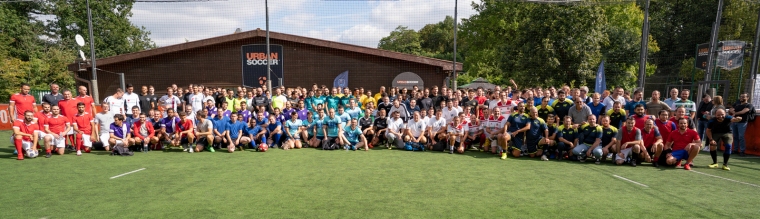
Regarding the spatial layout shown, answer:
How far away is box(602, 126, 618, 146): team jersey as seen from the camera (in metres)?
6.77

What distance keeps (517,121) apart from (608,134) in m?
1.57

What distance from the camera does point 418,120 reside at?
828 centimetres

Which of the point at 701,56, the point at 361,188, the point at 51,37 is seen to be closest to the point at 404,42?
the point at 51,37

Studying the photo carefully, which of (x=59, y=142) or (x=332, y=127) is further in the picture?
(x=332, y=127)

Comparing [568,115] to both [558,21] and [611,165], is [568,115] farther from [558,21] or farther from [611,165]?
[558,21]

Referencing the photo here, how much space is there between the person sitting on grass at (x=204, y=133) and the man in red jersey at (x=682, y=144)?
8483mm

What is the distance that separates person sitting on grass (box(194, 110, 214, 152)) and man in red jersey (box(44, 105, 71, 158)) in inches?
91.3

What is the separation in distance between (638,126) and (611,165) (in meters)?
1.02

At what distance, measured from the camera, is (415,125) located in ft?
27.3

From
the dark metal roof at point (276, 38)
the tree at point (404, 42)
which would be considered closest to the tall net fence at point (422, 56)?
the dark metal roof at point (276, 38)

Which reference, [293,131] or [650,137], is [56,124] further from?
[650,137]

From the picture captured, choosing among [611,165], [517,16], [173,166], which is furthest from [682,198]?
[517,16]

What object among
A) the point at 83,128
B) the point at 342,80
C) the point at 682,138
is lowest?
the point at 83,128

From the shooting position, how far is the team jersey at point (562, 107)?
25.0 ft
